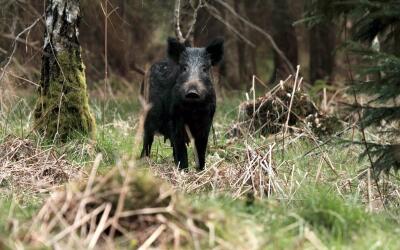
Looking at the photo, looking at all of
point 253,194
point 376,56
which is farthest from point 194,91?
point 376,56

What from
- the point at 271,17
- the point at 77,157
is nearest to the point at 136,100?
the point at 271,17

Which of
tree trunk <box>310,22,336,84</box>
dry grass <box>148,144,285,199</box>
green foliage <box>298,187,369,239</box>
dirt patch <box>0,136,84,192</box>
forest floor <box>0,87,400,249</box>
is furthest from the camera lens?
tree trunk <box>310,22,336,84</box>

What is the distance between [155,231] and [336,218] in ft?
4.69

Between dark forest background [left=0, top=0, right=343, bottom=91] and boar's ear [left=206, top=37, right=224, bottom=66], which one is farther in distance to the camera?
dark forest background [left=0, top=0, right=343, bottom=91]

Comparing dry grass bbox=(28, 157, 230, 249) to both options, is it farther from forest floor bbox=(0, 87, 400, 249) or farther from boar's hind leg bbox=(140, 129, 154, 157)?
boar's hind leg bbox=(140, 129, 154, 157)

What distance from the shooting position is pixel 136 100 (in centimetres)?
1741

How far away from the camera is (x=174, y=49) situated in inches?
373

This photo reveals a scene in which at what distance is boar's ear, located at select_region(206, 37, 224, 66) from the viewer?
9438 mm

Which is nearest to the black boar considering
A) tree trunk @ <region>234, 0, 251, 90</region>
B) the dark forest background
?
the dark forest background

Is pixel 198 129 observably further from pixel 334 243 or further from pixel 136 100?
pixel 136 100

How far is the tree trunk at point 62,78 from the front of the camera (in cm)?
961

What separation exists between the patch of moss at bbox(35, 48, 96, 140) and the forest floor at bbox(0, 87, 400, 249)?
0.33 meters

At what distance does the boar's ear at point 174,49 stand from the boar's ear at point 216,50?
342 millimetres

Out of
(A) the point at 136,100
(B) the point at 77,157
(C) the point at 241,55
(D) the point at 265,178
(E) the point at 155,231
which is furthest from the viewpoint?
(C) the point at 241,55
